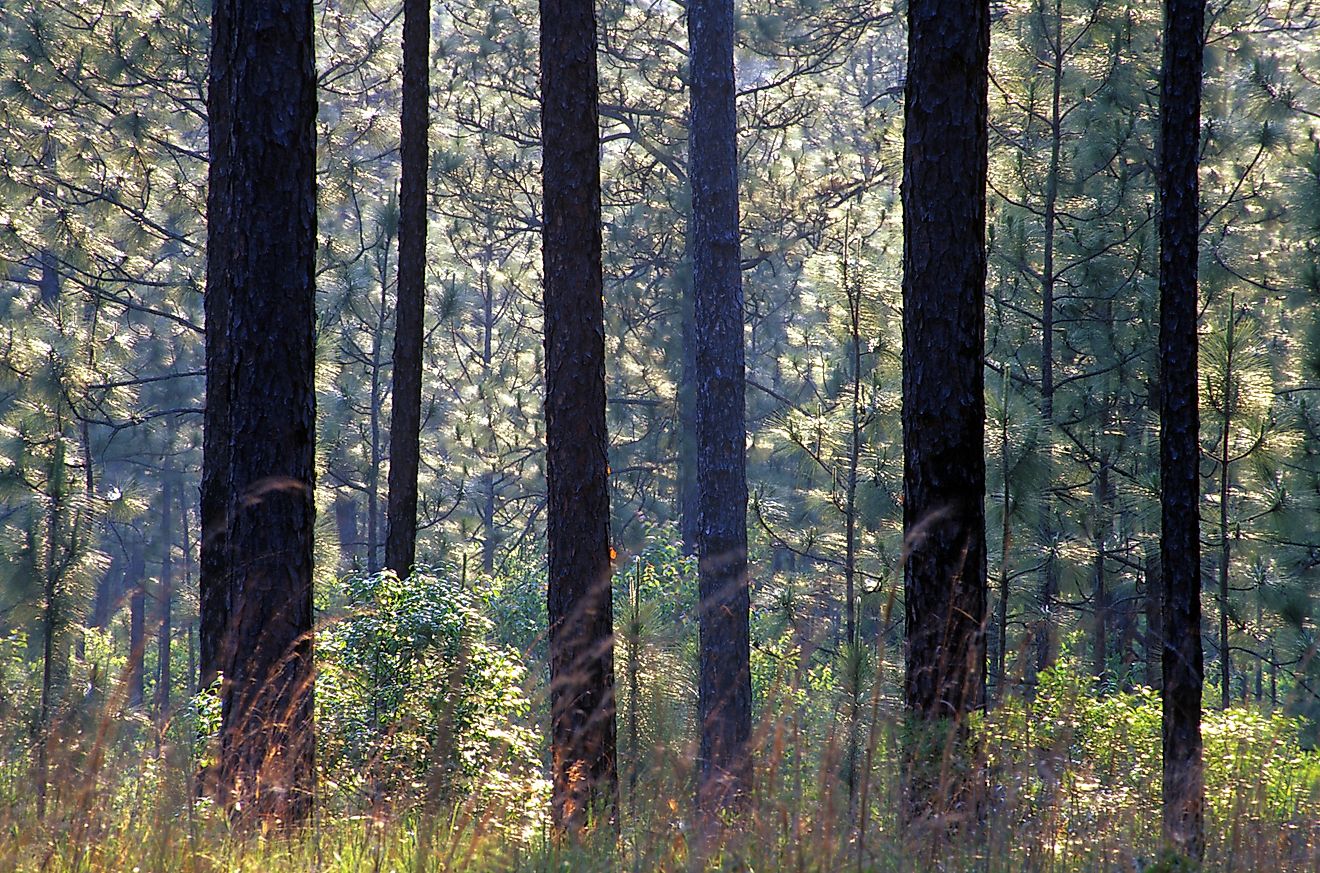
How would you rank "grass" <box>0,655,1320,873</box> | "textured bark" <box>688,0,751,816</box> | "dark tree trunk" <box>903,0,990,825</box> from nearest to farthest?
"grass" <box>0,655,1320,873</box>
"dark tree trunk" <box>903,0,990,825</box>
"textured bark" <box>688,0,751,816</box>

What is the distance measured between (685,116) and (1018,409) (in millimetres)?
9267

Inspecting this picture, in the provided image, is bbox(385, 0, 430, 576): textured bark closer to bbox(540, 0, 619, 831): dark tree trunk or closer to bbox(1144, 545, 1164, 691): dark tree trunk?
bbox(540, 0, 619, 831): dark tree trunk

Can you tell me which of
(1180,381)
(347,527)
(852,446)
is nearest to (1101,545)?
(852,446)

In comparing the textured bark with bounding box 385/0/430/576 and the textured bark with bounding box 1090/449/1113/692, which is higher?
the textured bark with bounding box 385/0/430/576

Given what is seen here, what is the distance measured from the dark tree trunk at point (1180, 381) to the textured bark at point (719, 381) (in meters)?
4.75

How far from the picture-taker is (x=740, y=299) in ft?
39.2

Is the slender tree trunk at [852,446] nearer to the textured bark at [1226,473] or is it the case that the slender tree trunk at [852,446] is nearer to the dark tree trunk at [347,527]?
the textured bark at [1226,473]

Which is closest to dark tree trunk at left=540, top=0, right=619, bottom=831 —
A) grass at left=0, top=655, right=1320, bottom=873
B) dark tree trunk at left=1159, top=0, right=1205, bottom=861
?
grass at left=0, top=655, right=1320, bottom=873

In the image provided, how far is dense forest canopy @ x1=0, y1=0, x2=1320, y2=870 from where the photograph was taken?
4.73m

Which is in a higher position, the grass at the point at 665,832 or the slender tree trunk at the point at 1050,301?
the slender tree trunk at the point at 1050,301

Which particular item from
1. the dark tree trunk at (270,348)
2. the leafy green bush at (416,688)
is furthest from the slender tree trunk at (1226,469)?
the dark tree trunk at (270,348)

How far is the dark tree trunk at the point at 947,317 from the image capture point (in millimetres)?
5598

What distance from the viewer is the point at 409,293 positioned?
10.4m

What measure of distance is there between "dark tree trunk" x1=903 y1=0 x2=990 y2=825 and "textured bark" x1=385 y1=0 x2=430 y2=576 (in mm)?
5709
